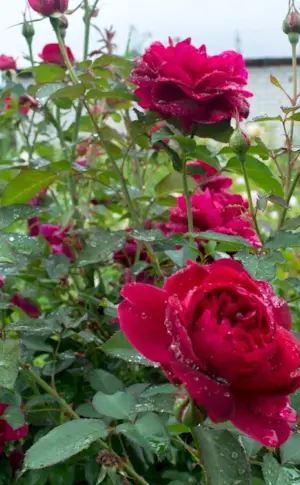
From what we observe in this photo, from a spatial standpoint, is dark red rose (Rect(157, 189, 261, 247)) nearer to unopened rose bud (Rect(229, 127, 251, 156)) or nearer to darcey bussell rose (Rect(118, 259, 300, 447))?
unopened rose bud (Rect(229, 127, 251, 156))

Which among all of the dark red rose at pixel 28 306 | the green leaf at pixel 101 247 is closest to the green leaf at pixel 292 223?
the green leaf at pixel 101 247

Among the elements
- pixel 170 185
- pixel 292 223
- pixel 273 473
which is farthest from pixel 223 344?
pixel 170 185

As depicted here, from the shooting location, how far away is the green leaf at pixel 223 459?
43 centimetres

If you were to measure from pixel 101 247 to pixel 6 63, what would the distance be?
2.13ft

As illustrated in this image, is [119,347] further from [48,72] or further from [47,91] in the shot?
[48,72]

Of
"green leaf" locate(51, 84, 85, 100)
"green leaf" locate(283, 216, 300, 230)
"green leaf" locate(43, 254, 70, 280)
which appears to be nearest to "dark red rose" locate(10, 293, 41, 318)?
"green leaf" locate(43, 254, 70, 280)

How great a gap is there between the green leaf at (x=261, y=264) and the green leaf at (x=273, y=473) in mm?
146

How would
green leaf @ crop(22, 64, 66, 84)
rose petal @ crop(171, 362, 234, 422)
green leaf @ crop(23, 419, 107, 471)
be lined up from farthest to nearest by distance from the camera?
green leaf @ crop(22, 64, 66, 84), green leaf @ crop(23, 419, 107, 471), rose petal @ crop(171, 362, 234, 422)

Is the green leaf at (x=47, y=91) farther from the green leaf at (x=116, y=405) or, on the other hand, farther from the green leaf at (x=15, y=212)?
the green leaf at (x=116, y=405)

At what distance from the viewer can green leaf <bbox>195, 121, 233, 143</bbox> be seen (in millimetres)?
738

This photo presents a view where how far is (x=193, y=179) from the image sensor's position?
2.83 feet

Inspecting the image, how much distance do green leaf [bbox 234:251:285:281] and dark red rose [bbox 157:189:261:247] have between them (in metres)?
0.14

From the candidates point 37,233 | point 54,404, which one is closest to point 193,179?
point 54,404

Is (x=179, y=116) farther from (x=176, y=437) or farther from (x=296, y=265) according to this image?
(x=296, y=265)
